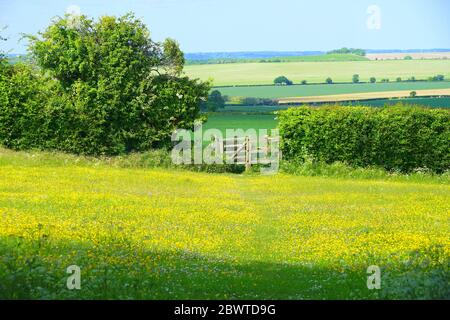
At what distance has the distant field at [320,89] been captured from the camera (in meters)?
86.8

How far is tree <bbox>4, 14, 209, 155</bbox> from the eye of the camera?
40.3 meters

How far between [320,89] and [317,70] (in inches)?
825

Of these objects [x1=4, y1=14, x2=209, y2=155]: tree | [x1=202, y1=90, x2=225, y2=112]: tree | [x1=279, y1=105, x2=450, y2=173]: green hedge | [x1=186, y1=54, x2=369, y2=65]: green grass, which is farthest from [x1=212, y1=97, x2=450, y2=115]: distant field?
[x1=186, y1=54, x2=369, y2=65]: green grass

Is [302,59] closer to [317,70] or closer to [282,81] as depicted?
[317,70]

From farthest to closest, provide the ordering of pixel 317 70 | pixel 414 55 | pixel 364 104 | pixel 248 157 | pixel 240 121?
pixel 414 55 < pixel 317 70 < pixel 364 104 < pixel 240 121 < pixel 248 157

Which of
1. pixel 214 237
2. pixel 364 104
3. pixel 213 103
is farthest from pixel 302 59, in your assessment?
pixel 214 237

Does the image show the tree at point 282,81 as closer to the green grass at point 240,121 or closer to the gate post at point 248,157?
the green grass at point 240,121

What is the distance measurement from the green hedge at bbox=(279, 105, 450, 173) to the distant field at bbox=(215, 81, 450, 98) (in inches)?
1737

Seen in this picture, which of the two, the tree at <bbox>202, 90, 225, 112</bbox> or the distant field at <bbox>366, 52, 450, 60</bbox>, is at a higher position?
the distant field at <bbox>366, 52, 450, 60</bbox>

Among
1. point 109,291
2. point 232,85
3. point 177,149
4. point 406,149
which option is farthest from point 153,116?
point 232,85

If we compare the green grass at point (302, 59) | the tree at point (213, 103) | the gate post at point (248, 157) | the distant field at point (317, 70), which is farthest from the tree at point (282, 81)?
the gate post at point (248, 157)

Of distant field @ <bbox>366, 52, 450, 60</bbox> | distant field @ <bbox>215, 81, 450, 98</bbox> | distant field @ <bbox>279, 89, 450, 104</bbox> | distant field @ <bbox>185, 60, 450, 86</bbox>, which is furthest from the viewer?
distant field @ <bbox>366, 52, 450, 60</bbox>

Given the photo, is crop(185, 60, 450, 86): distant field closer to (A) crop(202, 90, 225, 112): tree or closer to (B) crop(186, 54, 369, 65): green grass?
(B) crop(186, 54, 369, 65): green grass

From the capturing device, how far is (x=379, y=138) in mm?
39188
